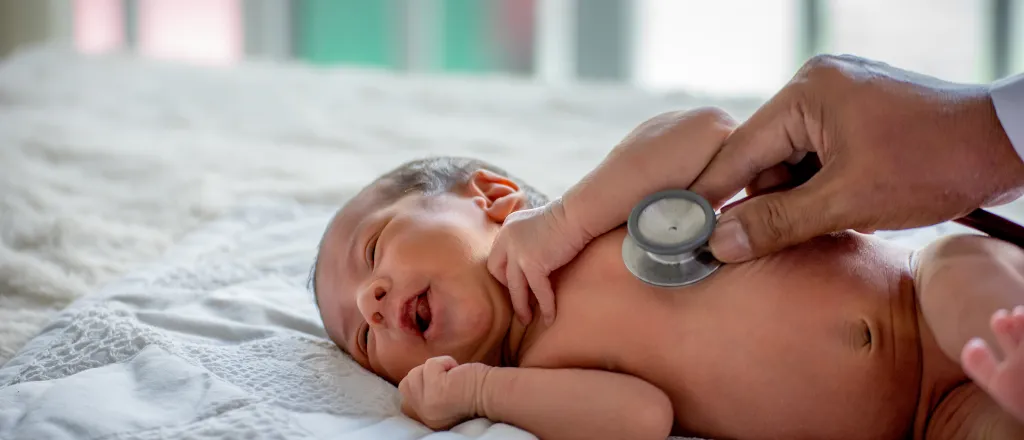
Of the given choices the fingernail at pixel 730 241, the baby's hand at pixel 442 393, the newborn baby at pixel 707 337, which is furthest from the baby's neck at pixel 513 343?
the fingernail at pixel 730 241

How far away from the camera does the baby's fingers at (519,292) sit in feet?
3.36

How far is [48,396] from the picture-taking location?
0.93 metres

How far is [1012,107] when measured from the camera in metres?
0.88

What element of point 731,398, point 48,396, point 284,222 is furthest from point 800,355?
point 284,222

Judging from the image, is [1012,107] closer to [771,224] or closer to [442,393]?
[771,224]

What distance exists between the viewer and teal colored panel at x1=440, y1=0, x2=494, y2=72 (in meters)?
4.42

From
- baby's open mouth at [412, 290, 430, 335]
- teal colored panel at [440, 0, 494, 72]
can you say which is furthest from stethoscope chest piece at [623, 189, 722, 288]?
teal colored panel at [440, 0, 494, 72]

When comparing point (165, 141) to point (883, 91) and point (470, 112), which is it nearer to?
point (470, 112)

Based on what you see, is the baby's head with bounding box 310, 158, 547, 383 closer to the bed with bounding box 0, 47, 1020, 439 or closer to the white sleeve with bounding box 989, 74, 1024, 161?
the bed with bounding box 0, 47, 1020, 439

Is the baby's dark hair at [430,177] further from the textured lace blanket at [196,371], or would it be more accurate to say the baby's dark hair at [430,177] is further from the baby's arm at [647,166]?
the baby's arm at [647,166]

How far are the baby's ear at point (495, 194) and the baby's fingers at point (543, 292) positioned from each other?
17 centimetres

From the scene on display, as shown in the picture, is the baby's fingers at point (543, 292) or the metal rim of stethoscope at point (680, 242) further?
the baby's fingers at point (543, 292)

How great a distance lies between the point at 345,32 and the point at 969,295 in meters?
3.96

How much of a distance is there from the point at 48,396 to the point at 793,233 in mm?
719
